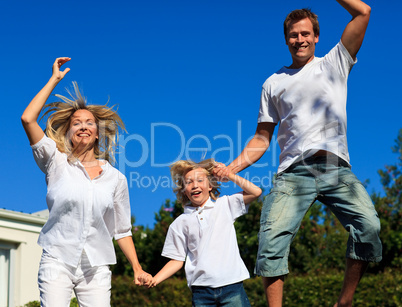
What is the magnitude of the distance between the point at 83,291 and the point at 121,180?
3.22 feet

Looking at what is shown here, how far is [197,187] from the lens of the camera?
5.35m

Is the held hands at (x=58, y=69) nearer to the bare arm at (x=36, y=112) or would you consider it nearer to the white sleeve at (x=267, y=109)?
the bare arm at (x=36, y=112)

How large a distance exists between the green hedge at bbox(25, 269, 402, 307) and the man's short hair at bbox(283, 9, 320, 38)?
7714mm

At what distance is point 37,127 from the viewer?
4352 mm

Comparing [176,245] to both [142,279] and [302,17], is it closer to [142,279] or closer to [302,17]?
[142,279]

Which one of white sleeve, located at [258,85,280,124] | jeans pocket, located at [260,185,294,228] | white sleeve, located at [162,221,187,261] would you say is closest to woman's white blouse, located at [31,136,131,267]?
white sleeve, located at [162,221,187,261]

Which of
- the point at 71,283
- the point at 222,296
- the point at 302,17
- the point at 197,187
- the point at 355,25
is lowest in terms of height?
the point at 222,296

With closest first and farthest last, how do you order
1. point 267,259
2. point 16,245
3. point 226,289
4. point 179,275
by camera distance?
point 267,259 → point 226,289 → point 16,245 → point 179,275

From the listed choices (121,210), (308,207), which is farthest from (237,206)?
(308,207)

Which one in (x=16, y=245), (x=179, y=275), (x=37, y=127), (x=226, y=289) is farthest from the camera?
(x=179, y=275)

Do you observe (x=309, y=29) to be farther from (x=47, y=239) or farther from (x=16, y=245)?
(x=16, y=245)

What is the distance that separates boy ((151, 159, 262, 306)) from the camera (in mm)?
4824

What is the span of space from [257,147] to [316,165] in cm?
63

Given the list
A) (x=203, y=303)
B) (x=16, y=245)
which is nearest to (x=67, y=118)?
(x=203, y=303)
